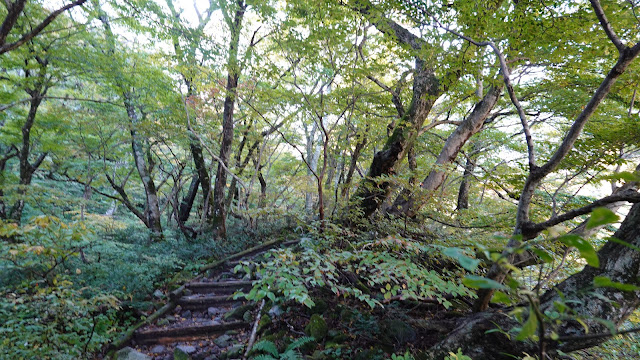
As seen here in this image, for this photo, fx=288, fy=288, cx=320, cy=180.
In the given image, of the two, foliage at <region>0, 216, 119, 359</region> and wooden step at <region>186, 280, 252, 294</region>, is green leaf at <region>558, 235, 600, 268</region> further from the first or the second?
wooden step at <region>186, 280, 252, 294</region>

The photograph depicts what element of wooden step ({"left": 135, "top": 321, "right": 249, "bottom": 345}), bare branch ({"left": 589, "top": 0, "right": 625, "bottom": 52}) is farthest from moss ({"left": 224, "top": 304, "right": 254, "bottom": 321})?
bare branch ({"left": 589, "top": 0, "right": 625, "bottom": 52})

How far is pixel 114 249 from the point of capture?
6043 mm

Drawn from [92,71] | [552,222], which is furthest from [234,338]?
[92,71]

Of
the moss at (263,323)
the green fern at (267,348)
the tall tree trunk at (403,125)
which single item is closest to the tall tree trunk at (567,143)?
the tall tree trunk at (403,125)

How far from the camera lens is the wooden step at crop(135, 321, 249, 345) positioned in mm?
4590

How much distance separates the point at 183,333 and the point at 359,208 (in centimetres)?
363

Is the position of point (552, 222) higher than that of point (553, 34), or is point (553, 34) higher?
point (553, 34)

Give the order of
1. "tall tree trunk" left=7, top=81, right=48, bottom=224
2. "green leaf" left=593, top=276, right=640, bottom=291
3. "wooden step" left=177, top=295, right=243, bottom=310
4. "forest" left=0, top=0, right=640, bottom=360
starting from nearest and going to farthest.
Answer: "green leaf" left=593, top=276, right=640, bottom=291 → "forest" left=0, top=0, right=640, bottom=360 → "wooden step" left=177, top=295, right=243, bottom=310 → "tall tree trunk" left=7, top=81, right=48, bottom=224

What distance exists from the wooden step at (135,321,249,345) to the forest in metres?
0.03

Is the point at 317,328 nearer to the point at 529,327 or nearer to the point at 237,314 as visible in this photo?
the point at 237,314

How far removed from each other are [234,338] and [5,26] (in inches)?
228

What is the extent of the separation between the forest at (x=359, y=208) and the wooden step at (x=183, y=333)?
0.03 m

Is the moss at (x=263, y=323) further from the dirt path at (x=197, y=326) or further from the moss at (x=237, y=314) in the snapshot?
the moss at (x=237, y=314)

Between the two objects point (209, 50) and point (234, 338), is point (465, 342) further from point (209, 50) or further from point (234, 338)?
point (209, 50)
